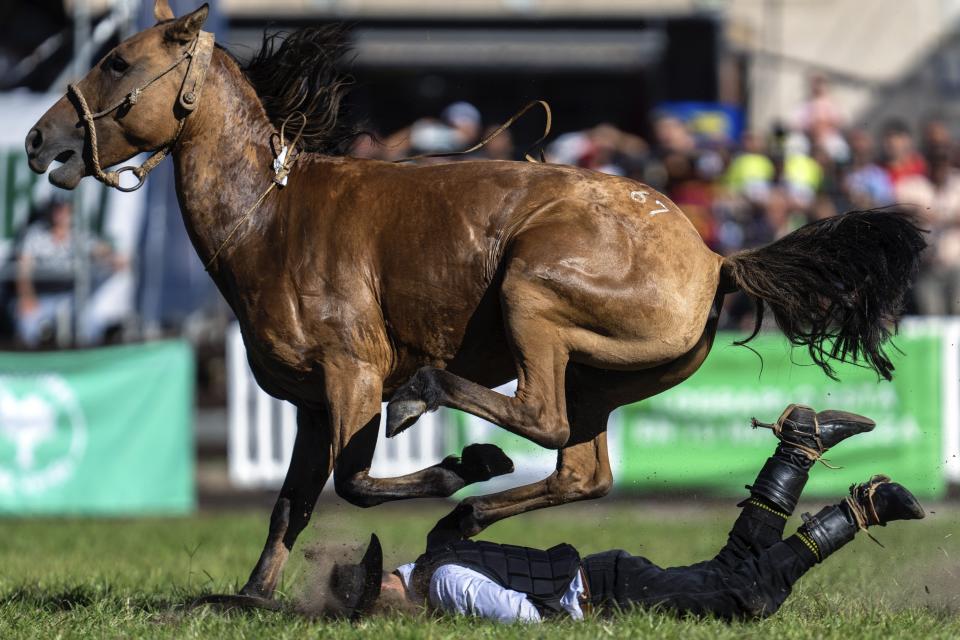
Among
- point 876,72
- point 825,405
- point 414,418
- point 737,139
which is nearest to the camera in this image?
point 414,418

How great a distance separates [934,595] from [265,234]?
2.94m

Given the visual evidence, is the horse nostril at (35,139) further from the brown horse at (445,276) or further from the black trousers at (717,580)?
the black trousers at (717,580)


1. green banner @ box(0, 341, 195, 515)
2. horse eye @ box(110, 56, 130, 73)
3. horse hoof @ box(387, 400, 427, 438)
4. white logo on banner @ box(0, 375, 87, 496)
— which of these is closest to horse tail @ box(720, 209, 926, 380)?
horse hoof @ box(387, 400, 427, 438)

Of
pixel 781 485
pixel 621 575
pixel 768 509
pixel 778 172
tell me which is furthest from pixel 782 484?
pixel 778 172

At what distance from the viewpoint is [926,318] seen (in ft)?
37.4

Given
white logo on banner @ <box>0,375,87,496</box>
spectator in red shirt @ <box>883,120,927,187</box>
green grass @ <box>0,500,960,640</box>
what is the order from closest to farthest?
green grass @ <box>0,500,960,640</box>, white logo on banner @ <box>0,375,87,496</box>, spectator in red shirt @ <box>883,120,927,187</box>

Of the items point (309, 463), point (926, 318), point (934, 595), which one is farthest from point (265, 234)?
point (926, 318)

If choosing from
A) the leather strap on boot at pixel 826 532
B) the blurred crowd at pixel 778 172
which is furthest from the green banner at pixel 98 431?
the leather strap on boot at pixel 826 532

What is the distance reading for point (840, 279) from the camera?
5035mm

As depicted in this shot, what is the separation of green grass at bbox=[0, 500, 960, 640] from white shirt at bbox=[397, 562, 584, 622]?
0.09 meters

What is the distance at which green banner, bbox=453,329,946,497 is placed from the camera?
10.3 metres

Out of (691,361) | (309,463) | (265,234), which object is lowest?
(309,463)

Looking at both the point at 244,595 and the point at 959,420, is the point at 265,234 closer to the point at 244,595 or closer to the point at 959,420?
the point at 244,595

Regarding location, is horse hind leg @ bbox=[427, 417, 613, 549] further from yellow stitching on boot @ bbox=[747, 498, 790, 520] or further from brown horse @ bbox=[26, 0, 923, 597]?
yellow stitching on boot @ bbox=[747, 498, 790, 520]
